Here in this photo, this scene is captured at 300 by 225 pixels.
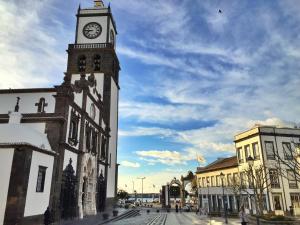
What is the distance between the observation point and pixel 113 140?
5103cm

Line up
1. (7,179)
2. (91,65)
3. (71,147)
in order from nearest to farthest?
(7,179) < (71,147) < (91,65)

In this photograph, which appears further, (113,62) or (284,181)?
(113,62)

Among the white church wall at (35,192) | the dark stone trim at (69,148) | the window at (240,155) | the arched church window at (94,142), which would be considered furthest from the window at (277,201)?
the white church wall at (35,192)

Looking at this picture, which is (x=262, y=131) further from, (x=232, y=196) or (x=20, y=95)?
(x=20, y=95)

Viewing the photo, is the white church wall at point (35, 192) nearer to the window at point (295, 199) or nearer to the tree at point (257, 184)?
the tree at point (257, 184)

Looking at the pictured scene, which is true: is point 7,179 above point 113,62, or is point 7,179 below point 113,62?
below

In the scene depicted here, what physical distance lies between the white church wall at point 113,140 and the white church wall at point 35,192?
23.0m

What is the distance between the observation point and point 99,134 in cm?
4147

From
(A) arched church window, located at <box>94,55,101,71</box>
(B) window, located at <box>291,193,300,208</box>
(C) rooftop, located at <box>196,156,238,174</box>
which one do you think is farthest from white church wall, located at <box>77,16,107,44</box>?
(B) window, located at <box>291,193,300,208</box>

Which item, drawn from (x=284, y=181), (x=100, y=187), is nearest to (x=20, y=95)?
(x=100, y=187)

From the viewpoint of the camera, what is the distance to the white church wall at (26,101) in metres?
28.3

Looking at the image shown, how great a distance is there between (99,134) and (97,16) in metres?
23.3

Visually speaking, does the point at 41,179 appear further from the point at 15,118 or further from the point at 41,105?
the point at 41,105

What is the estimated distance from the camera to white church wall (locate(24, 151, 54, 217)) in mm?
20953
